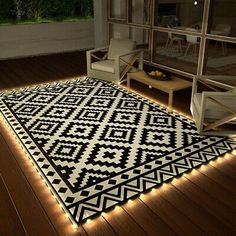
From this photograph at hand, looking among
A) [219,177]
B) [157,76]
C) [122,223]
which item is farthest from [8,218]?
[157,76]

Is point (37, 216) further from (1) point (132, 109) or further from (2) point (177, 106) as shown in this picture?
(2) point (177, 106)

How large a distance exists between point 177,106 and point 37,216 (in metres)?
2.98

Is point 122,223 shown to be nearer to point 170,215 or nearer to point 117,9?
point 170,215

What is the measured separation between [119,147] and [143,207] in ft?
3.38

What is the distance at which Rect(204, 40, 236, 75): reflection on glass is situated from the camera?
258 inches

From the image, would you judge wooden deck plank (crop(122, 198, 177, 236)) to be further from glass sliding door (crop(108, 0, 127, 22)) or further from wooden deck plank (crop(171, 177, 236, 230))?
glass sliding door (crop(108, 0, 127, 22))

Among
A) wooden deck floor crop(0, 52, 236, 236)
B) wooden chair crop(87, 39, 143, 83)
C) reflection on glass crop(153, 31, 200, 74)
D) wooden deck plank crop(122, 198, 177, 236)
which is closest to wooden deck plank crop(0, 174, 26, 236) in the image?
wooden deck floor crop(0, 52, 236, 236)

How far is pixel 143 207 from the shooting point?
8.71 ft

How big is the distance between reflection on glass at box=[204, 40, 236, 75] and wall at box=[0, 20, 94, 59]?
3735mm

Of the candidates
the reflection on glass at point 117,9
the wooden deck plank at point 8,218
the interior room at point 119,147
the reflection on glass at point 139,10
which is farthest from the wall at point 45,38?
the wooden deck plank at point 8,218

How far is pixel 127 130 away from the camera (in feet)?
13.0

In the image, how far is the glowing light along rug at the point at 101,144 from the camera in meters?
2.86

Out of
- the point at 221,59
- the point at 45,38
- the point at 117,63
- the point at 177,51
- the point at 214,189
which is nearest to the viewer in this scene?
the point at 214,189

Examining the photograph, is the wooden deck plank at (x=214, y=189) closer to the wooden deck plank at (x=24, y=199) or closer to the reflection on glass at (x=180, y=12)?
the wooden deck plank at (x=24, y=199)
